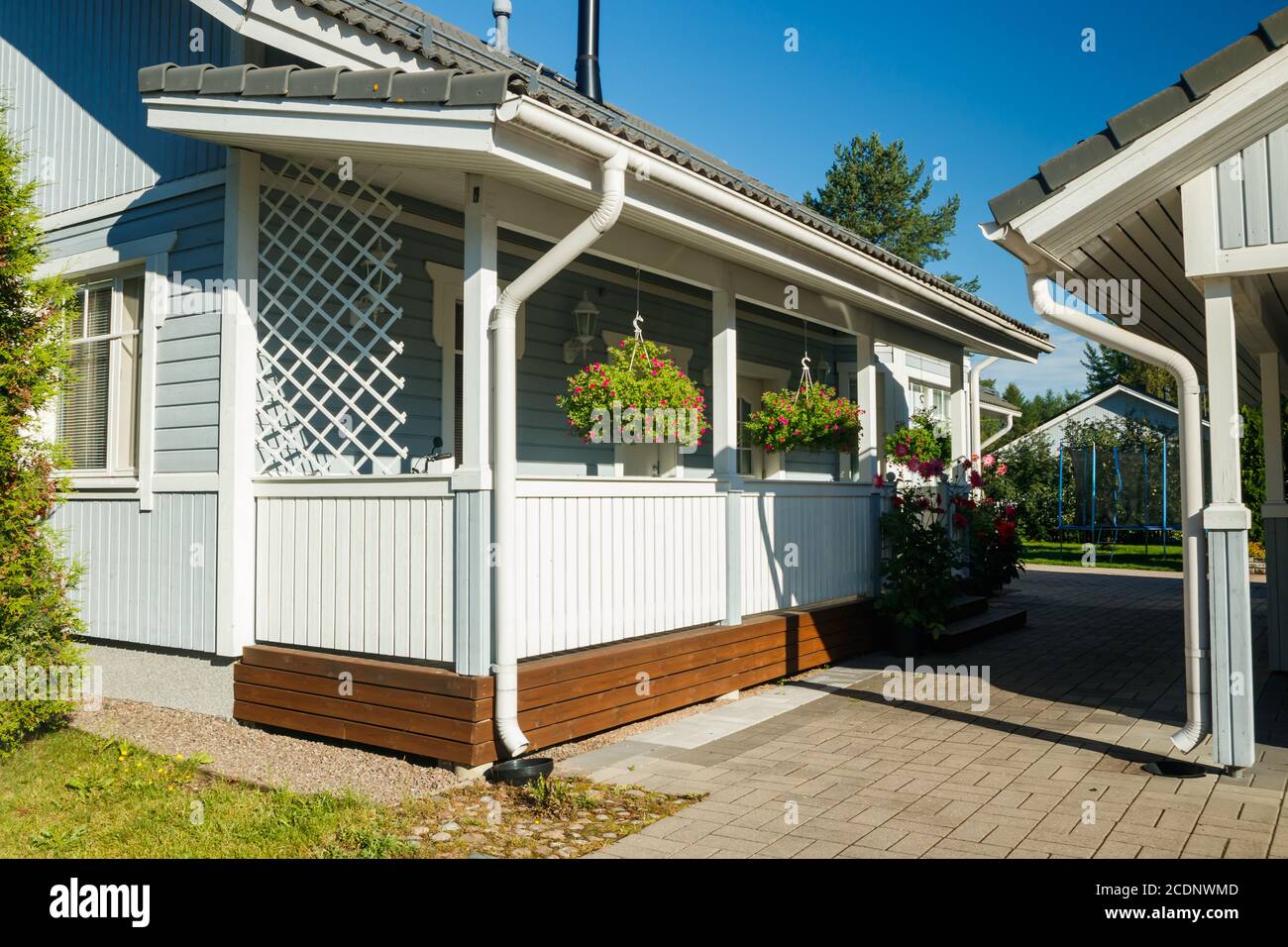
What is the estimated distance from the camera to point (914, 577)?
26.9ft

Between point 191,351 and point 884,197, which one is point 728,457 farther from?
point 884,197

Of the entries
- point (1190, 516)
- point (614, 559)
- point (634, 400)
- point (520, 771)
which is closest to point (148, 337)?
point (634, 400)

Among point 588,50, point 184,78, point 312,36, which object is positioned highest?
point 588,50

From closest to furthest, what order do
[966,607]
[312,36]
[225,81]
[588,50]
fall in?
[225,81] < [312,36] < [966,607] < [588,50]

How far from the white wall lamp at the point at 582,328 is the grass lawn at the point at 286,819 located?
4.16 metres

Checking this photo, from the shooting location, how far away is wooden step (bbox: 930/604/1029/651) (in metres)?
8.42

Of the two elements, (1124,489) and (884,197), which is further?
(884,197)

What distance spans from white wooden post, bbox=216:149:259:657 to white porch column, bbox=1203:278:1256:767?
16.6ft

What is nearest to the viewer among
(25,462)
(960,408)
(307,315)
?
(25,462)

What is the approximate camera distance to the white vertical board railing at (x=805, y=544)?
23.4ft

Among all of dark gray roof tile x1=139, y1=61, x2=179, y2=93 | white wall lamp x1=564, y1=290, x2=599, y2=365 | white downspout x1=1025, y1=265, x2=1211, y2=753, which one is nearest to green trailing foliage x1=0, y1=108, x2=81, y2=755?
dark gray roof tile x1=139, y1=61, x2=179, y2=93

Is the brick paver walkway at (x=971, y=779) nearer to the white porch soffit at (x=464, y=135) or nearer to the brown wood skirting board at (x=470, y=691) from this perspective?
the brown wood skirting board at (x=470, y=691)

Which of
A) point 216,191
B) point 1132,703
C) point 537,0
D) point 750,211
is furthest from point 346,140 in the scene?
point 537,0

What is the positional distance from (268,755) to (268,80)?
3.46 m
